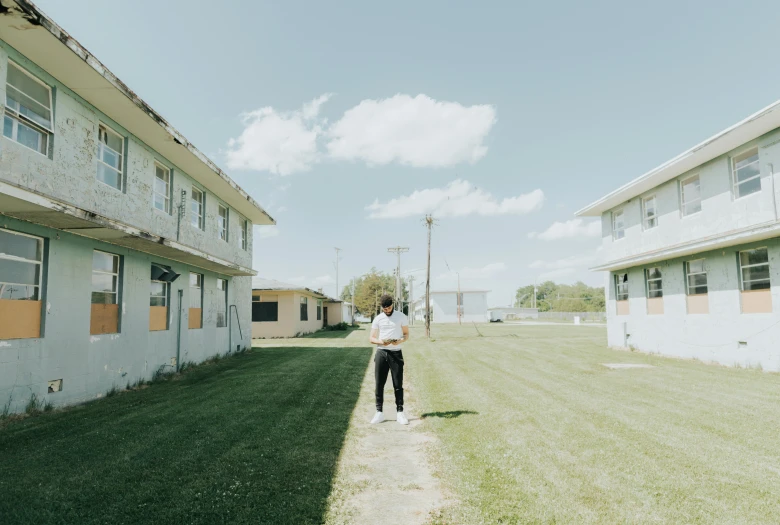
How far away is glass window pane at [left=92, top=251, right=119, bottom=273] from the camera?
8953 mm

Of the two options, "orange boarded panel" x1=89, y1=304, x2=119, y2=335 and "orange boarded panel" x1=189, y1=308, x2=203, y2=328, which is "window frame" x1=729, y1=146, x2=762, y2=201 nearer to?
"orange boarded panel" x1=89, y1=304, x2=119, y2=335

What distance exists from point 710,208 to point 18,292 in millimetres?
16648

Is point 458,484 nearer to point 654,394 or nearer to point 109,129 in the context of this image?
point 654,394

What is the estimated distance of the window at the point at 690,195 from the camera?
14.1 m

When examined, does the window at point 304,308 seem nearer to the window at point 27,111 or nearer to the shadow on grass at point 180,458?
the shadow on grass at point 180,458

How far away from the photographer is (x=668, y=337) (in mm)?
15539

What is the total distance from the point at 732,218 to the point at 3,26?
636 inches

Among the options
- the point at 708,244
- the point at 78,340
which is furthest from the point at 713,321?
the point at 78,340

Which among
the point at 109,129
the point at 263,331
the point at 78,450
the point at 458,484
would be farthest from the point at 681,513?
the point at 263,331

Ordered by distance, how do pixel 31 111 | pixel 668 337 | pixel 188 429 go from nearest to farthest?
pixel 188 429
pixel 31 111
pixel 668 337

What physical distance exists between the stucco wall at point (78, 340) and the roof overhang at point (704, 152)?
14672 millimetres

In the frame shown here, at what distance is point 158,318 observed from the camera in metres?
11.5

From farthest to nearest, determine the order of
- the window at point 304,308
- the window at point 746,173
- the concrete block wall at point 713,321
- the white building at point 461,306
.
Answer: the white building at point 461,306, the window at point 304,308, the window at point 746,173, the concrete block wall at point 713,321

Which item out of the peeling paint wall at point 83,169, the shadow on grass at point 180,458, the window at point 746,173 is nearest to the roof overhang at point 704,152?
the window at point 746,173
